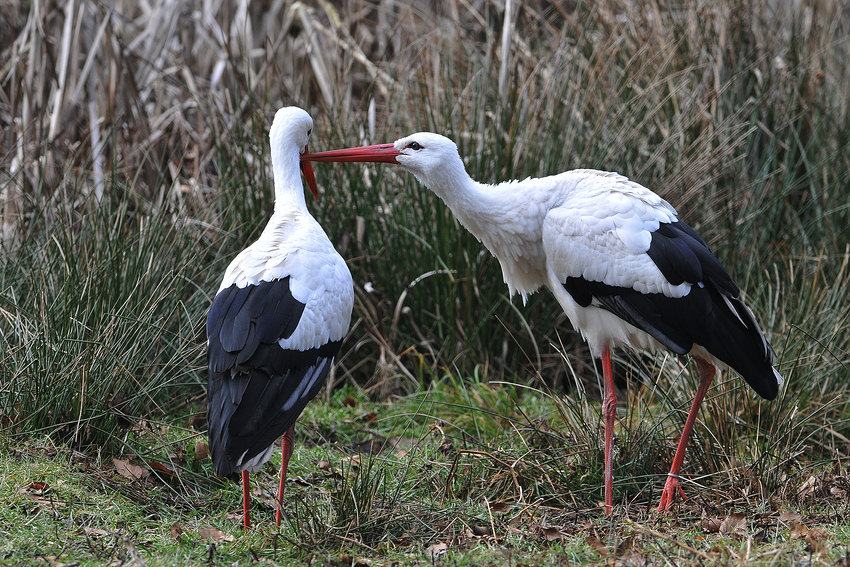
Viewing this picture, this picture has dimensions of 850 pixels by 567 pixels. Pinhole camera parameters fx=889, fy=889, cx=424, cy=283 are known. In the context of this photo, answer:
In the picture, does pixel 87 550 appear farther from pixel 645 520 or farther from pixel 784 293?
pixel 784 293

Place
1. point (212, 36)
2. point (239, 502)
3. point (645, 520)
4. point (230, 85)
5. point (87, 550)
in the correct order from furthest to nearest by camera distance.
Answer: point (212, 36), point (230, 85), point (239, 502), point (645, 520), point (87, 550)

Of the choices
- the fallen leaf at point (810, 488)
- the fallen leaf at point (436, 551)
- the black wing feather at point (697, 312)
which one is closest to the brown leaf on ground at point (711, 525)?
the fallen leaf at point (810, 488)

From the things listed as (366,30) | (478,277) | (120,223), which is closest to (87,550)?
Result: (120,223)

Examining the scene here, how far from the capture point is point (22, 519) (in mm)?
3230

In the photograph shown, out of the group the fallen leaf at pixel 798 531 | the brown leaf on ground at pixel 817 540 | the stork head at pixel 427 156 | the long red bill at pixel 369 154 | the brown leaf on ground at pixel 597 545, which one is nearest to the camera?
the brown leaf on ground at pixel 817 540

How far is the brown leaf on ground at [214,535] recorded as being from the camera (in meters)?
3.36

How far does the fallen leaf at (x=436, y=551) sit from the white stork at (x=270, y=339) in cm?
64

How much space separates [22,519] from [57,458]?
19.4 inches

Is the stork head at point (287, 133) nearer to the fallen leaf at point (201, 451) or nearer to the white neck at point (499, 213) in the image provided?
the white neck at point (499, 213)

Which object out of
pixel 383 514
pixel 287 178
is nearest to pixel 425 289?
pixel 287 178

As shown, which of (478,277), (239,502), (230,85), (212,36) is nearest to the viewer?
(239,502)

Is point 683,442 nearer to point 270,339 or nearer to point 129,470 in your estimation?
point 270,339

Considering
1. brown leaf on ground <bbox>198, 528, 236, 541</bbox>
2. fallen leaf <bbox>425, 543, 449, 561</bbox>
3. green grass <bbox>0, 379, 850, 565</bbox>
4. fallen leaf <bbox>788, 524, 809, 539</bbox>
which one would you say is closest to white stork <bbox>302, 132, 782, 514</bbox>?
green grass <bbox>0, 379, 850, 565</bbox>

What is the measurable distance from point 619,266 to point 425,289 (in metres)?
1.97
